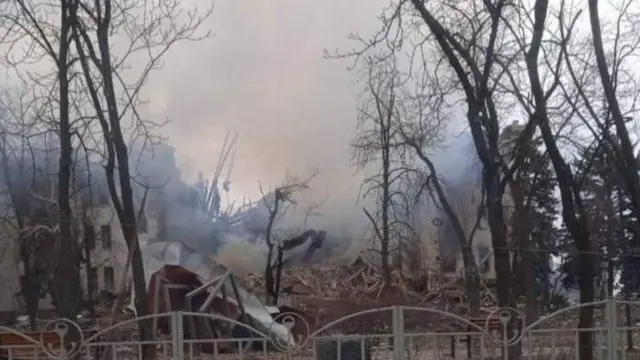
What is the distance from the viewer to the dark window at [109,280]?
5.64 m

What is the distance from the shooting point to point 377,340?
5.52 metres

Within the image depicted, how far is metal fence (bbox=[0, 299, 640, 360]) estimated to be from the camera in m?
4.90

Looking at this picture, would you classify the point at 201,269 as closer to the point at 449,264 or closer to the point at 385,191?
the point at 385,191

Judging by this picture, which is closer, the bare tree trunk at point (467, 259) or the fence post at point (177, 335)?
the fence post at point (177, 335)

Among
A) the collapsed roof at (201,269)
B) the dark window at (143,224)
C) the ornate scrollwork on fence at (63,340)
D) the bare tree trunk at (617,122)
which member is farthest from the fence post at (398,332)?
the bare tree trunk at (617,122)

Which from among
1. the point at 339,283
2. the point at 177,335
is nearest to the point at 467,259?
the point at 339,283

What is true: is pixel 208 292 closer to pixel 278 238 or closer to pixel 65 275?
pixel 278 238

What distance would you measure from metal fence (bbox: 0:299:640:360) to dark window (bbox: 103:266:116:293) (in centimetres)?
33

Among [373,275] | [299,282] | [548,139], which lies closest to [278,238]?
[299,282]

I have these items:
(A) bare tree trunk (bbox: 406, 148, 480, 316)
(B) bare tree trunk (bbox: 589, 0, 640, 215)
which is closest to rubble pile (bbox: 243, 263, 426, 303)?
(A) bare tree trunk (bbox: 406, 148, 480, 316)

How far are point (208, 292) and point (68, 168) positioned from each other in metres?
1.40

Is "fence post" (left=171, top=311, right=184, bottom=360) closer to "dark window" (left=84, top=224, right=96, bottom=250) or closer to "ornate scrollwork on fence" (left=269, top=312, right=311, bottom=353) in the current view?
"ornate scrollwork on fence" (left=269, top=312, right=311, bottom=353)

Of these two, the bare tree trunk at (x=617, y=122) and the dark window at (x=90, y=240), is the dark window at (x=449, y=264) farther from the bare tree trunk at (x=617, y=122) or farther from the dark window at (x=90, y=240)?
the dark window at (x=90, y=240)

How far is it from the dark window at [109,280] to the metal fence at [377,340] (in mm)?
326
